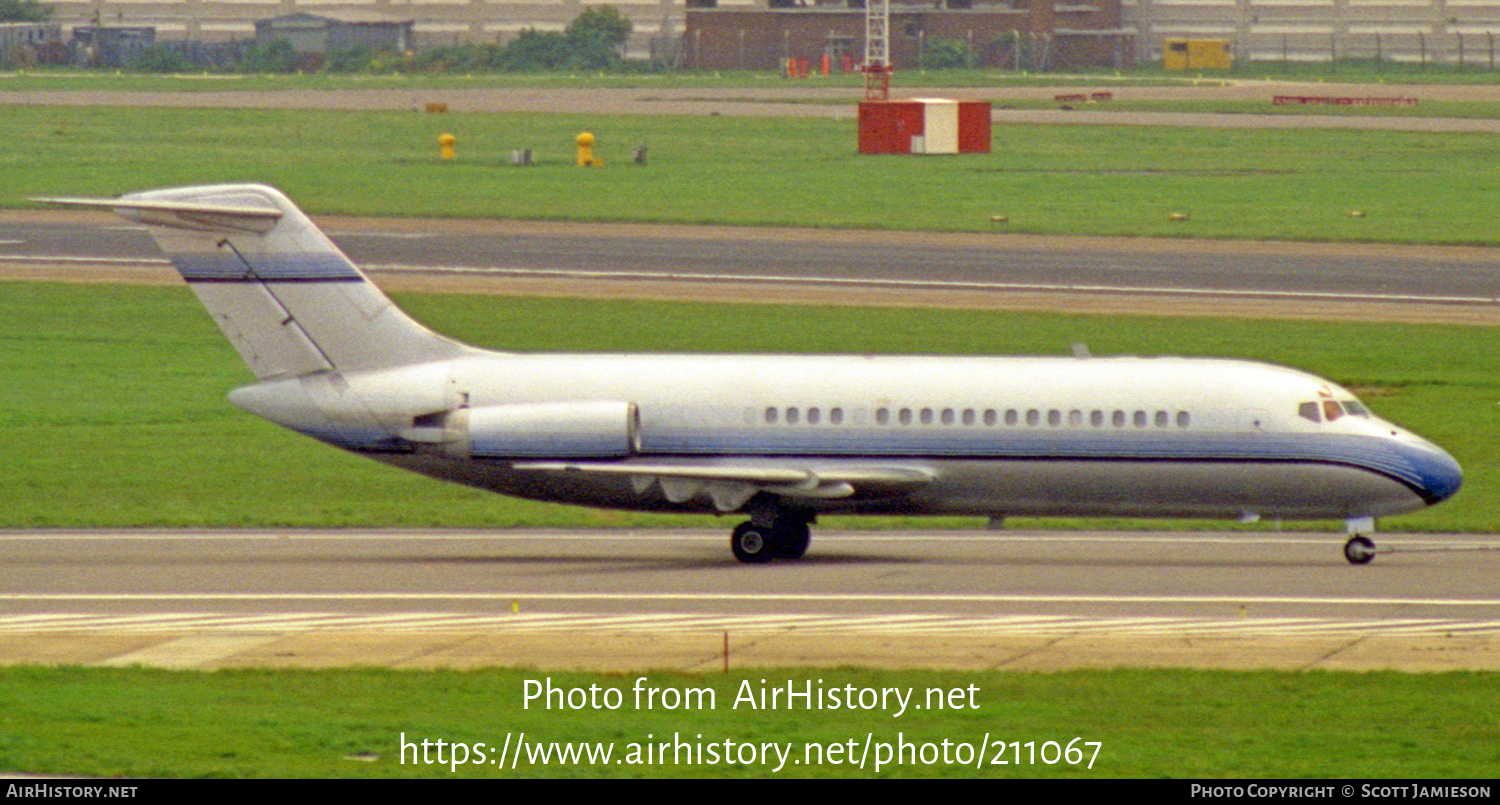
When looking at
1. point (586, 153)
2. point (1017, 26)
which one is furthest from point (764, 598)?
point (1017, 26)

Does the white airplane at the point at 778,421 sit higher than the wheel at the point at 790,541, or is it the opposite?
the white airplane at the point at 778,421

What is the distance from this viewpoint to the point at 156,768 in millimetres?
17734

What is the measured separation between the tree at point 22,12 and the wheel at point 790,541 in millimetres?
176577

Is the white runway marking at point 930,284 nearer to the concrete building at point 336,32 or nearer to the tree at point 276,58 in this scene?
the tree at point 276,58

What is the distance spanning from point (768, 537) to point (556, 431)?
3.46m

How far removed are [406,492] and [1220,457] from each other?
50.5ft

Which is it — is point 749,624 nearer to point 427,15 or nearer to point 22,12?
point 427,15

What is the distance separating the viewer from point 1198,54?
597 ft

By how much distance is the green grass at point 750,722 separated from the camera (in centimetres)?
1816

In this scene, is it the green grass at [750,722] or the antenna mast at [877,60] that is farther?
the antenna mast at [877,60]

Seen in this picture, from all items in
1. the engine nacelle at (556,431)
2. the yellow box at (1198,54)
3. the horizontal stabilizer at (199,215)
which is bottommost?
the engine nacelle at (556,431)

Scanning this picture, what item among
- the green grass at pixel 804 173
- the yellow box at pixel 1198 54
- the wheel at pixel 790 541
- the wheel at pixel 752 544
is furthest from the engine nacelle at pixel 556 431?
the yellow box at pixel 1198 54

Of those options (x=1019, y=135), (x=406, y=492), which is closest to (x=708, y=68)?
(x=1019, y=135)
